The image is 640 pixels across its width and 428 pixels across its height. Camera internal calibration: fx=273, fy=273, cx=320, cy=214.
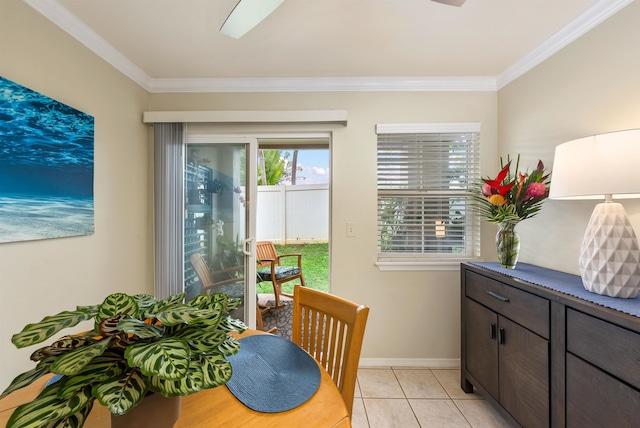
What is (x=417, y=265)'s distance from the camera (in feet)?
7.70

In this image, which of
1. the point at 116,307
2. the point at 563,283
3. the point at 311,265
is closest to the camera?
the point at 116,307

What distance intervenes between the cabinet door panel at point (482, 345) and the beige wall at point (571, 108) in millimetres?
562

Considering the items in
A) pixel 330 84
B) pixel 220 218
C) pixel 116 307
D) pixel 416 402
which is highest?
pixel 330 84

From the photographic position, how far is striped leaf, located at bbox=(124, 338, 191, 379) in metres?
0.47

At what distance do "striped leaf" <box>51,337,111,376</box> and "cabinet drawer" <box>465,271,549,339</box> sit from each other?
68.1 inches

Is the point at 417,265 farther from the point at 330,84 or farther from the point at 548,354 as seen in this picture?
the point at 330,84

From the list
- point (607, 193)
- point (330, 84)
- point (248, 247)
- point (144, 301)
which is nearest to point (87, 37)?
point (330, 84)

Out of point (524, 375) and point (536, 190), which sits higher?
point (536, 190)

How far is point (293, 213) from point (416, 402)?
380 cm

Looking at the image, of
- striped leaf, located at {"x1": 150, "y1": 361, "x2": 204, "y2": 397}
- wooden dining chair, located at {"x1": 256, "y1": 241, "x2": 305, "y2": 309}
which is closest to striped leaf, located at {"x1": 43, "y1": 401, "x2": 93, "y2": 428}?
striped leaf, located at {"x1": 150, "y1": 361, "x2": 204, "y2": 397}

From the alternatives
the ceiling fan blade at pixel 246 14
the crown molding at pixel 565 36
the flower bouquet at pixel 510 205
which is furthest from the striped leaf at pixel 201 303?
the crown molding at pixel 565 36

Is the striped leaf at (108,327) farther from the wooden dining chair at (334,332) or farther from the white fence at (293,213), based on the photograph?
the white fence at (293,213)

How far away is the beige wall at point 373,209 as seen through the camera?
235 centimetres

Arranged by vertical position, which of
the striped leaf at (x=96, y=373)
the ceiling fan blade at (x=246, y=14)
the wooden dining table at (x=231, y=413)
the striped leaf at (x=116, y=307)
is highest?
the ceiling fan blade at (x=246, y=14)
